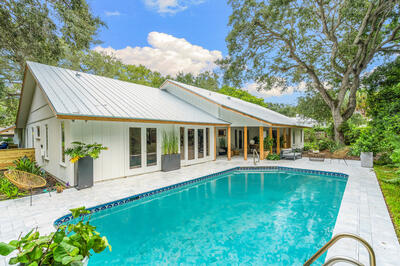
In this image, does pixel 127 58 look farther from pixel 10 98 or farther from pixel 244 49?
pixel 244 49

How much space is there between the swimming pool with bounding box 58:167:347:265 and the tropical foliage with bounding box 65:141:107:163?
200cm

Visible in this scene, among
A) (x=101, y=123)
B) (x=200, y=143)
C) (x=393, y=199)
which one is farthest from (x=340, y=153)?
(x=101, y=123)

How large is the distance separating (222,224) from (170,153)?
5.56 metres

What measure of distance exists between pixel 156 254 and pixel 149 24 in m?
20.3

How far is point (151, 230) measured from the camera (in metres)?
4.37

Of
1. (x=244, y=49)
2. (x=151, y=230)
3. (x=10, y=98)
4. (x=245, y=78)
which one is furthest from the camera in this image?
(x=10, y=98)

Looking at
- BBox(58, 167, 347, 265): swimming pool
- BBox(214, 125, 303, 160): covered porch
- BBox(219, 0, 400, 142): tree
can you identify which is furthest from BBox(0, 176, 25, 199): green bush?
BBox(219, 0, 400, 142): tree

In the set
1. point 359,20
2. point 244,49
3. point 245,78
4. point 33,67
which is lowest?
point 33,67

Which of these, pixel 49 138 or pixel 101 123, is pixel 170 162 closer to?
pixel 101 123

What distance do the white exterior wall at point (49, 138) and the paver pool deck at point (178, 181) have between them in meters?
1.57

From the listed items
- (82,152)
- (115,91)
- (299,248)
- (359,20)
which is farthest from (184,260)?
(359,20)

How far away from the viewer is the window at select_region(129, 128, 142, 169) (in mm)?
8258

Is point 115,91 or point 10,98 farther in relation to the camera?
point 10,98

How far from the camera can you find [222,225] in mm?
4562
